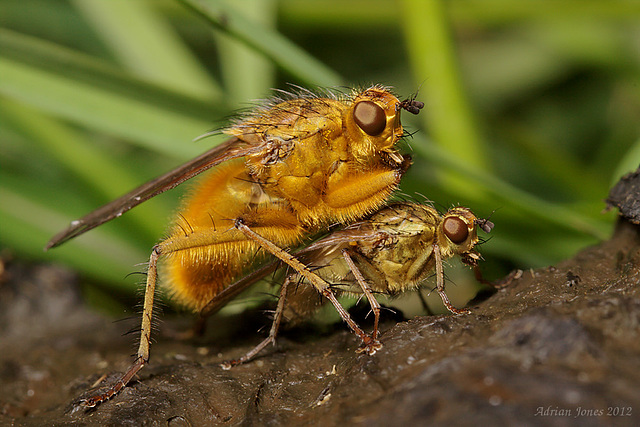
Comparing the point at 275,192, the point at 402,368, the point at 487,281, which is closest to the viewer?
the point at 402,368

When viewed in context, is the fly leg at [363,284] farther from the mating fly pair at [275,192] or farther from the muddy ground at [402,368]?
the muddy ground at [402,368]

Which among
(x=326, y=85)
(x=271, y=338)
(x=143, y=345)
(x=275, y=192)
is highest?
(x=326, y=85)

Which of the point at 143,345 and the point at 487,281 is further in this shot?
the point at 487,281

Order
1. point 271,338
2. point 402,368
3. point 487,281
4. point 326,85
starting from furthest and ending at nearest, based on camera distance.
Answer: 1. point 326,85
2. point 487,281
3. point 271,338
4. point 402,368

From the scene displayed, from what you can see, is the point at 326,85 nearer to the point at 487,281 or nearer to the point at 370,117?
the point at 370,117

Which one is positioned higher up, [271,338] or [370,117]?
[370,117]

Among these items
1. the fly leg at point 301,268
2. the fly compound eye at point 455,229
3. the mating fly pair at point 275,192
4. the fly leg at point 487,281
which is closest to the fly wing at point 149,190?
the mating fly pair at point 275,192

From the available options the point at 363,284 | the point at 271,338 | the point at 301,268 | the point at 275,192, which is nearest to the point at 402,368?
the point at 363,284

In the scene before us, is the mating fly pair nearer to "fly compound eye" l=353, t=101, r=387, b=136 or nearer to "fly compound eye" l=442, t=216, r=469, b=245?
"fly compound eye" l=353, t=101, r=387, b=136

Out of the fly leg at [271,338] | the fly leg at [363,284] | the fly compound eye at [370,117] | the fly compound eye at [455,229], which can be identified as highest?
the fly compound eye at [370,117]
